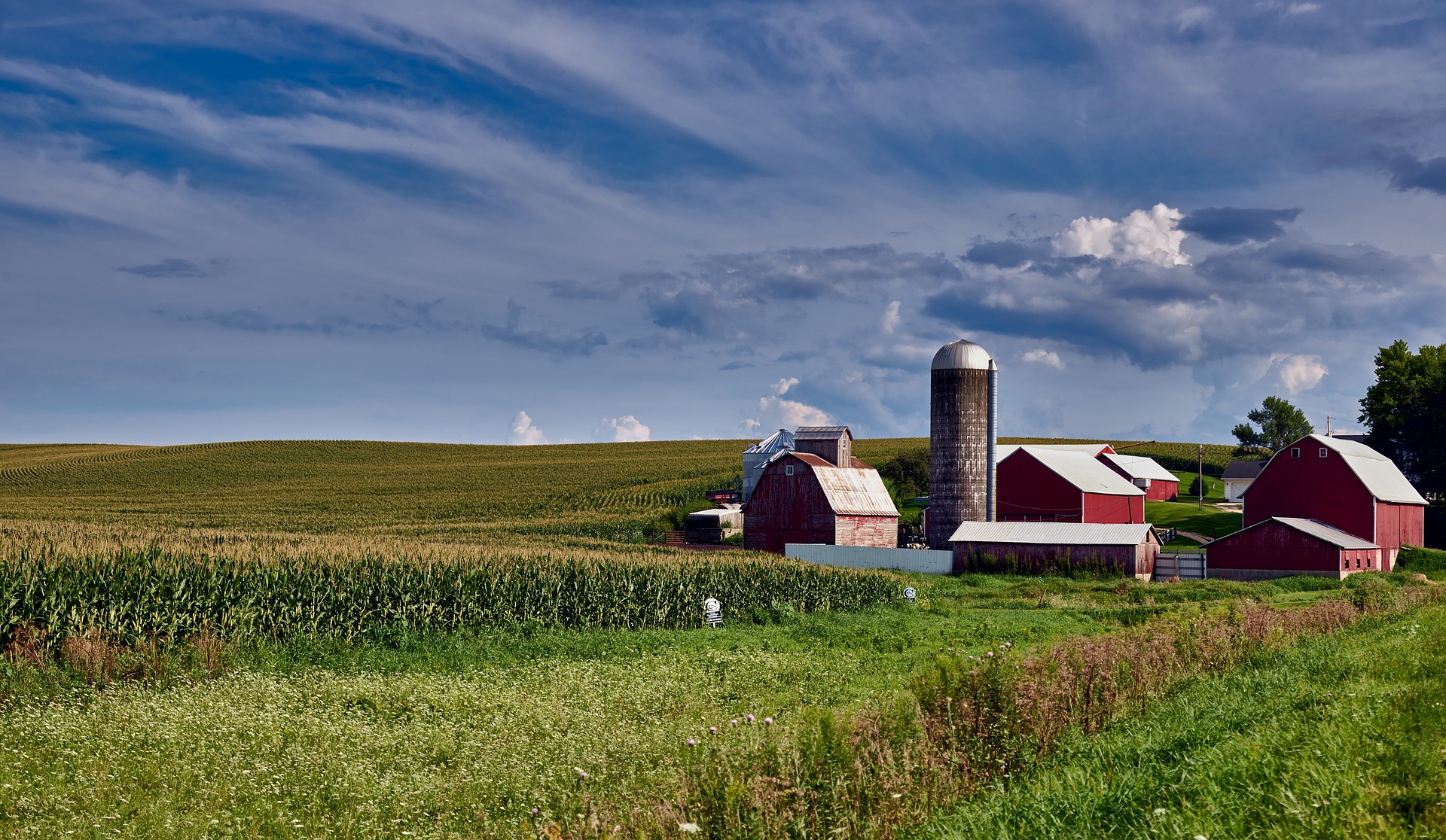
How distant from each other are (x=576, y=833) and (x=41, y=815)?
5659 millimetres

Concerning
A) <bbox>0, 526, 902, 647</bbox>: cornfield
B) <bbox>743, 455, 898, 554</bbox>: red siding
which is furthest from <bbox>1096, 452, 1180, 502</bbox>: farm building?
<bbox>0, 526, 902, 647</bbox>: cornfield

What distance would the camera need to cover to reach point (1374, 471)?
5203 centimetres

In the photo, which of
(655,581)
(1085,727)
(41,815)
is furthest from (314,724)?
(655,581)

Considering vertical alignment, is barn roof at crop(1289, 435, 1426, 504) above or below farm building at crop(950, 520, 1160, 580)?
above

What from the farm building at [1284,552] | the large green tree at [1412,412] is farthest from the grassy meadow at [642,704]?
the large green tree at [1412,412]

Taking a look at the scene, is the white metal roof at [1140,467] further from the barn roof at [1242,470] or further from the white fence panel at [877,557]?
the white fence panel at [877,557]

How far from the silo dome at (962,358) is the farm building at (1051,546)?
24.3 ft

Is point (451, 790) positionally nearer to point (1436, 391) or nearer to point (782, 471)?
point (782, 471)

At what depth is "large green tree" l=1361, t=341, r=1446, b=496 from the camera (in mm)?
65625

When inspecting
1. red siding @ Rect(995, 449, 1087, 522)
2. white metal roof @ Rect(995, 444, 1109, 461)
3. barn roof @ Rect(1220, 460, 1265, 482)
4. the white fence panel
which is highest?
white metal roof @ Rect(995, 444, 1109, 461)

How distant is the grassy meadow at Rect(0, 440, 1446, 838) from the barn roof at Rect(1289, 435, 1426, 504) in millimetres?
24166

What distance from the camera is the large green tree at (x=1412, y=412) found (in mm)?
65625

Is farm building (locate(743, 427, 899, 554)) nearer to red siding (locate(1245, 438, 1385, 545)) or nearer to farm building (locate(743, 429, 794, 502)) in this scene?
farm building (locate(743, 429, 794, 502))

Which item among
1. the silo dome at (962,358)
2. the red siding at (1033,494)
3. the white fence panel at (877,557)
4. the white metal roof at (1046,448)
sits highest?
the silo dome at (962,358)
